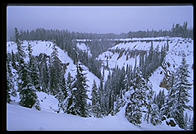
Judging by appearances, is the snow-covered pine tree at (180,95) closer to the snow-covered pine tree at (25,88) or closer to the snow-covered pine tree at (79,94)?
the snow-covered pine tree at (79,94)

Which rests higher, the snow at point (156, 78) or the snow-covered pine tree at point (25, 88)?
the snow-covered pine tree at point (25, 88)

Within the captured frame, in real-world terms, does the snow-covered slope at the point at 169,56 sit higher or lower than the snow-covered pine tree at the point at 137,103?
higher

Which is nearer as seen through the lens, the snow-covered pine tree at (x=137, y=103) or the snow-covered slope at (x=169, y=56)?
the snow-covered pine tree at (x=137, y=103)

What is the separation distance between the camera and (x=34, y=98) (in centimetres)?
1010

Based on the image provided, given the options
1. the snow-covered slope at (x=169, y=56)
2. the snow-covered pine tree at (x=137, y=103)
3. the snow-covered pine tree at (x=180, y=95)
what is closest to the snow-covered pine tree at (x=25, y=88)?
the snow-covered pine tree at (x=137, y=103)

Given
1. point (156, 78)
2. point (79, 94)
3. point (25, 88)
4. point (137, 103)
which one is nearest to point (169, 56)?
point (156, 78)

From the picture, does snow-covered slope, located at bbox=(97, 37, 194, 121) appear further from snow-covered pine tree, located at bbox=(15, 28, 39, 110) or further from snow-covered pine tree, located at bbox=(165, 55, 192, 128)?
snow-covered pine tree, located at bbox=(15, 28, 39, 110)

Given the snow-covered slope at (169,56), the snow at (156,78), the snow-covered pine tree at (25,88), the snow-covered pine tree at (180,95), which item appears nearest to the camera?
the snow-covered pine tree at (180,95)

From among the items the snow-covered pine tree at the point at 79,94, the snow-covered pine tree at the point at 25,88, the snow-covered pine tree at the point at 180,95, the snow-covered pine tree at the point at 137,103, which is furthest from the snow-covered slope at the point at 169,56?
the snow-covered pine tree at the point at 25,88

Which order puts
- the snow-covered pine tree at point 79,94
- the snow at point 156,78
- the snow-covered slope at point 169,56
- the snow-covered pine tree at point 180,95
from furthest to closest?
the snow at point 156,78
the snow-covered slope at point 169,56
the snow-covered pine tree at point 79,94
the snow-covered pine tree at point 180,95

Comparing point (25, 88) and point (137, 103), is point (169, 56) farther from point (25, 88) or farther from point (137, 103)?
point (25, 88)

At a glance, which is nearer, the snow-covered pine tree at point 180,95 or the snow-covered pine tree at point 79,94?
the snow-covered pine tree at point 180,95
